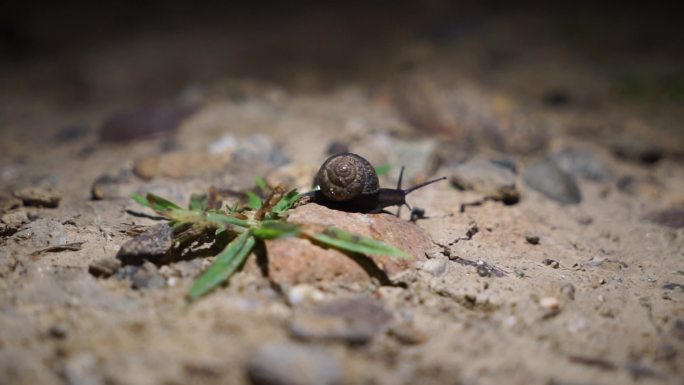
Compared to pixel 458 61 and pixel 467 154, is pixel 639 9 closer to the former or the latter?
pixel 458 61

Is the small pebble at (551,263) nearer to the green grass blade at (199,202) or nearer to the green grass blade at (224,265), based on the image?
the green grass blade at (224,265)

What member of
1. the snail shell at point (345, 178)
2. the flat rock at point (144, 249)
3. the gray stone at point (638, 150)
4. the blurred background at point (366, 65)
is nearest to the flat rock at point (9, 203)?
the flat rock at point (144, 249)

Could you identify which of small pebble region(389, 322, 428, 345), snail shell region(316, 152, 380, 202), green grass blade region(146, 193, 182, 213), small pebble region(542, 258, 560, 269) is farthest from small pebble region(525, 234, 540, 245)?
green grass blade region(146, 193, 182, 213)

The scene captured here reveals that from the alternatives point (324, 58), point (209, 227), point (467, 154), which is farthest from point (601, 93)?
point (209, 227)

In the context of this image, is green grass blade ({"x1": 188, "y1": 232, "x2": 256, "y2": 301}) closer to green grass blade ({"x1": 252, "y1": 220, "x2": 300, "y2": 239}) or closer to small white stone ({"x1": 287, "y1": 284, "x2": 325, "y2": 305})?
green grass blade ({"x1": 252, "y1": 220, "x2": 300, "y2": 239})

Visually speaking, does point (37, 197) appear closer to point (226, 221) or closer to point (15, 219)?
point (15, 219)

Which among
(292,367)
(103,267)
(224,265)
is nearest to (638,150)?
(224,265)
